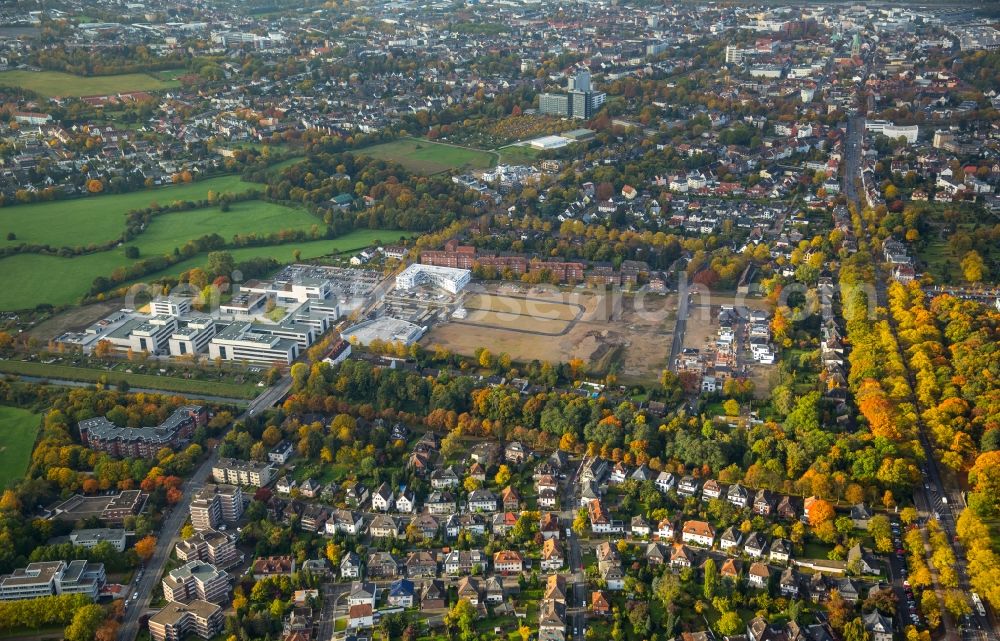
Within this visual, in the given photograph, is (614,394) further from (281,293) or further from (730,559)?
(281,293)

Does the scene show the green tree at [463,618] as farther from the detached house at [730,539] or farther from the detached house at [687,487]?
the detached house at [687,487]

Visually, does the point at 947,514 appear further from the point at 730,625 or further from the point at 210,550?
the point at 210,550

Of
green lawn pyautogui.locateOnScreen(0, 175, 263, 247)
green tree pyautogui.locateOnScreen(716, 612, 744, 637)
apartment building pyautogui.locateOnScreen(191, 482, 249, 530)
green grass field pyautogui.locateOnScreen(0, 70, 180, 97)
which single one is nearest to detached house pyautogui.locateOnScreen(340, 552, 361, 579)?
apartment building pyautogui.locateOnScreen(191, 482, 249, 530)

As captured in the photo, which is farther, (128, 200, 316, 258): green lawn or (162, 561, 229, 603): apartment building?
(128, 200, 316, 258): green lawn

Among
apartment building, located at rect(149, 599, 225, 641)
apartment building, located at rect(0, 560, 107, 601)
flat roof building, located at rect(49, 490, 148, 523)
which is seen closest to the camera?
apartment building, located at rect(149, 599, 225, 641)

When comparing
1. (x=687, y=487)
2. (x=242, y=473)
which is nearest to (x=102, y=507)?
(x=242, y=473)

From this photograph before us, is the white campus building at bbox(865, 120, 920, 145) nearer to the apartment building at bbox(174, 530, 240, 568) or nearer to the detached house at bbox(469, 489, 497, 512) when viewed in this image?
the detached house at bbox(469, 489, 497, 512)
